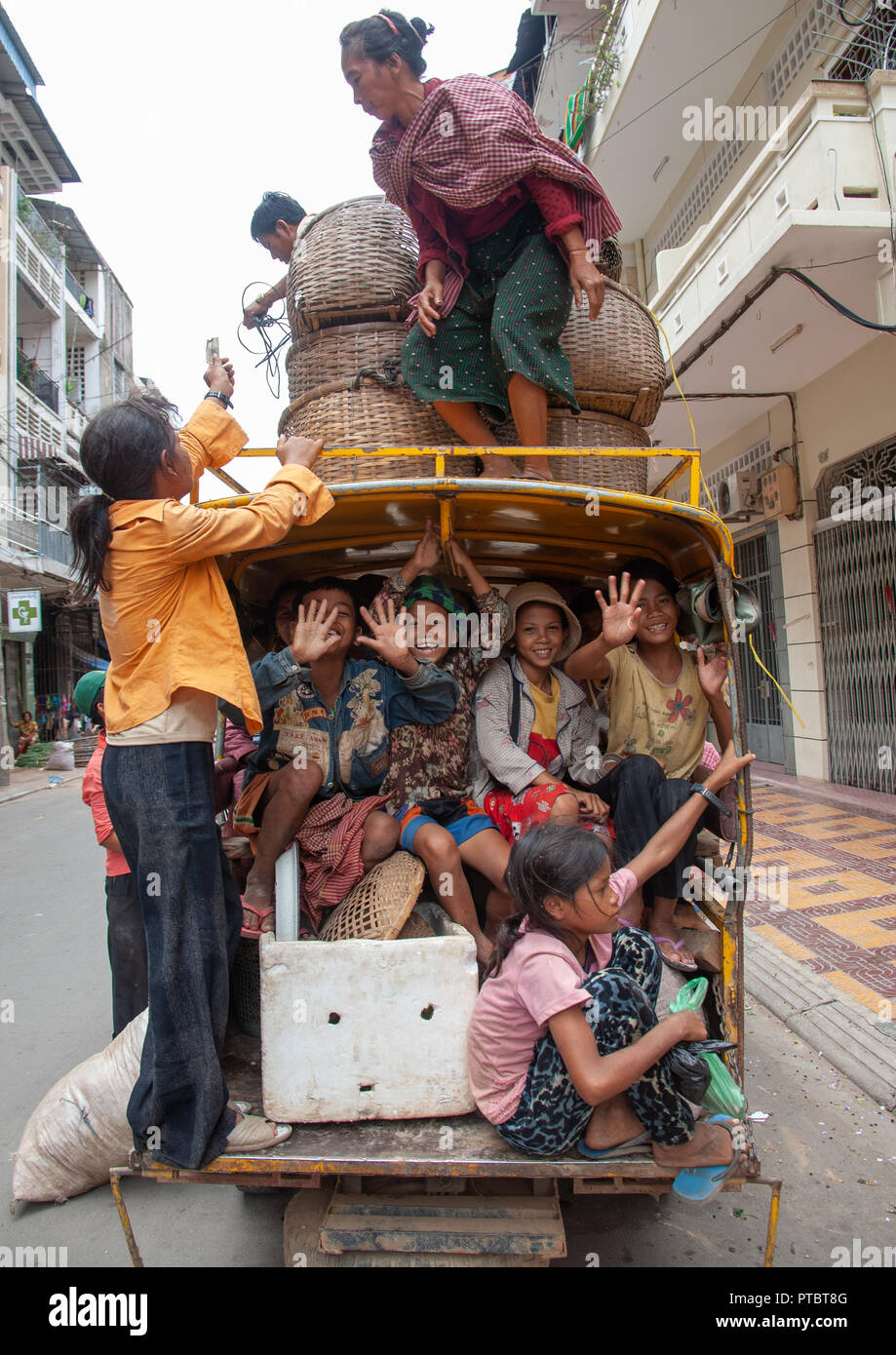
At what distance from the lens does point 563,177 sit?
114 inches

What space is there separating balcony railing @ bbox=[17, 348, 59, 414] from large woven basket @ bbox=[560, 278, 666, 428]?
21373 millimetres

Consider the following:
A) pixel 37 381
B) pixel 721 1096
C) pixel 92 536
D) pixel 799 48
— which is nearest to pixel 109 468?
pixel 92 536

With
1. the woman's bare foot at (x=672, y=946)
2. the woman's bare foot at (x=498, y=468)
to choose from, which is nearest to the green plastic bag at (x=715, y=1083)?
the woman's bare foot at (x=672, y=946)

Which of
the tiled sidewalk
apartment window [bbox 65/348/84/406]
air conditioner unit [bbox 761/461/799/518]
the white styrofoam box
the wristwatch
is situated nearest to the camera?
the white styrofoam box

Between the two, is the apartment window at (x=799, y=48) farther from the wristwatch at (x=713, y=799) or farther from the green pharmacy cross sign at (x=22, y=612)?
the green pharmacy cross sign at (x=22, y=612)

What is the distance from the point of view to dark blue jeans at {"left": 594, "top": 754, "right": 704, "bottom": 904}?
2.90 metres

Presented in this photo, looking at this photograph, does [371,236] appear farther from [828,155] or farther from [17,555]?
[17,555]

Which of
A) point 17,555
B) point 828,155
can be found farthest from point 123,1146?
point 17,555

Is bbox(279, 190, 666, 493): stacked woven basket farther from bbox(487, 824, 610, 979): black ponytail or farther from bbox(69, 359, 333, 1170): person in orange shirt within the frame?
bbox(487, 824, 610, 979): black ponytail

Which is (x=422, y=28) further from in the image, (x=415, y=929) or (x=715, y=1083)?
(x=715, y=1083)

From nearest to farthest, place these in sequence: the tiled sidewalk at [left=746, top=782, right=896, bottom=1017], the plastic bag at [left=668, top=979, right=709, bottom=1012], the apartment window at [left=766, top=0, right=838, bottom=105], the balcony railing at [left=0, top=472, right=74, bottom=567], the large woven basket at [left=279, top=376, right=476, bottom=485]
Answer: the plastic bag at [left=668, top=979, right=709, bottom=1012] → the large woven basket at [left=279, top=376, right=476, bottom=485] → the tiled sidewalk at [left=746, top=782, right=896, bottom=1017] → the apartment window at [left=766, top=0, right=838, bottom=105] → the balcony railing at [left=0, top=472, right=74, bottom=567]

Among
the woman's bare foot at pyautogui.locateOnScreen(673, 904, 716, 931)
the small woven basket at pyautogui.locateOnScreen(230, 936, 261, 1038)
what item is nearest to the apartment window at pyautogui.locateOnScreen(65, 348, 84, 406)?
the small woven basket at pyautogui.locateOnScreen(230, 936, 261, 1038)

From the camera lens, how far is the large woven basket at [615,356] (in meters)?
3.31

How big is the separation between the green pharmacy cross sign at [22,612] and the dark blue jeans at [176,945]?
1678 centimetres
